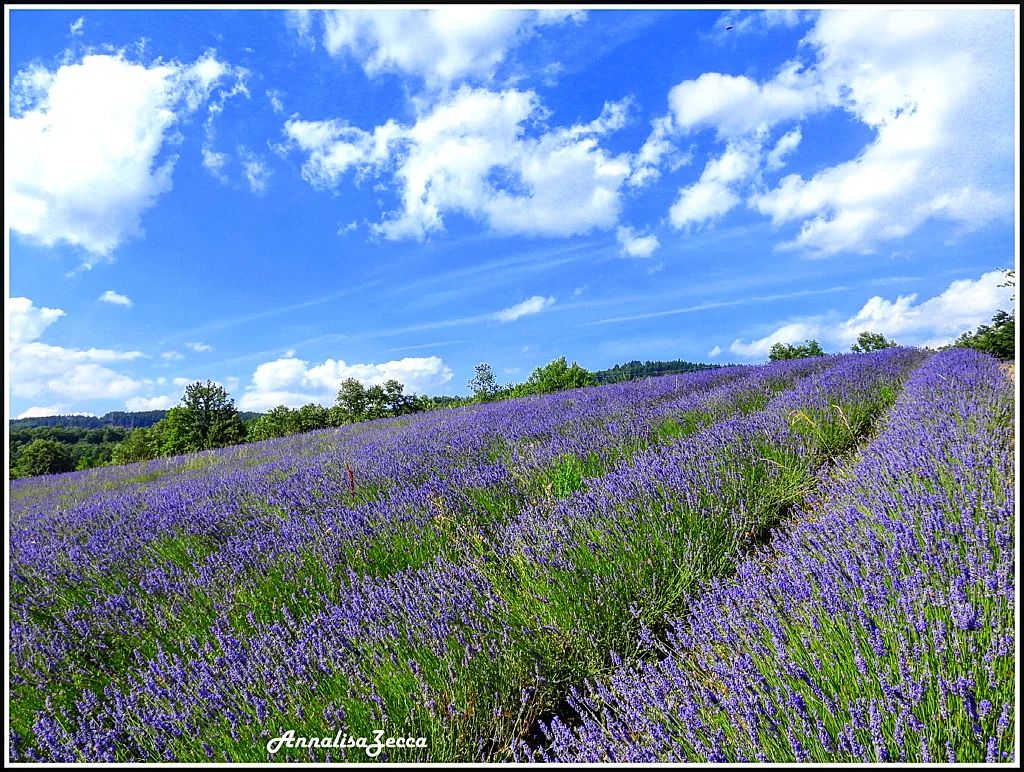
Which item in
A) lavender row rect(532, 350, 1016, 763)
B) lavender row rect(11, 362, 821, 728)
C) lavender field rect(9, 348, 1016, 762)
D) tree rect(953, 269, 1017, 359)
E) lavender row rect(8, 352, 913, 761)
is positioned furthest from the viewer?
tree rect(953, 269, 1017, 359)

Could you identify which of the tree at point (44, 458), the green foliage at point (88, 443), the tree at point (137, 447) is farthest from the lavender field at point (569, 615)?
the green foliage at point (88, 443)

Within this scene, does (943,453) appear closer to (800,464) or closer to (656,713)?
(800,464)

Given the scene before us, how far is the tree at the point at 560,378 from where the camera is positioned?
17281 mm

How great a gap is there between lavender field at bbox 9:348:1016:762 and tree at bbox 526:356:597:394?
43.4ft

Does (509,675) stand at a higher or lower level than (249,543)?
lower

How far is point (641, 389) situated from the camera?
8578mm

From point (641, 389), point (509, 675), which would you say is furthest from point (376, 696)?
point (641, 389)

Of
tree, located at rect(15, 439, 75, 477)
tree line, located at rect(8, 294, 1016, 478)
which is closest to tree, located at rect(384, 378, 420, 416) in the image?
tree line, located at rect(8, 294, 1016, 478)

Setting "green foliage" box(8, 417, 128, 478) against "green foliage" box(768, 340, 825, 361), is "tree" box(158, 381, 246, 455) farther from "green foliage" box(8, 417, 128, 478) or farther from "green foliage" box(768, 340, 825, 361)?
"green foliage" box(768, 340, 825, 361)

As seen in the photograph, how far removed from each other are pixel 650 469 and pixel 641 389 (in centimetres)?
569

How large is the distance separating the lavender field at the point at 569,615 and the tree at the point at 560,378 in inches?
521

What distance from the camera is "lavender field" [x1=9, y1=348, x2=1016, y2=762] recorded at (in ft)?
4.00

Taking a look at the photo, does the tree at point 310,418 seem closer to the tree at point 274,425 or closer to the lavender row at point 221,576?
the tree at point 274,425

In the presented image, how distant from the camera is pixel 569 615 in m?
1.96
